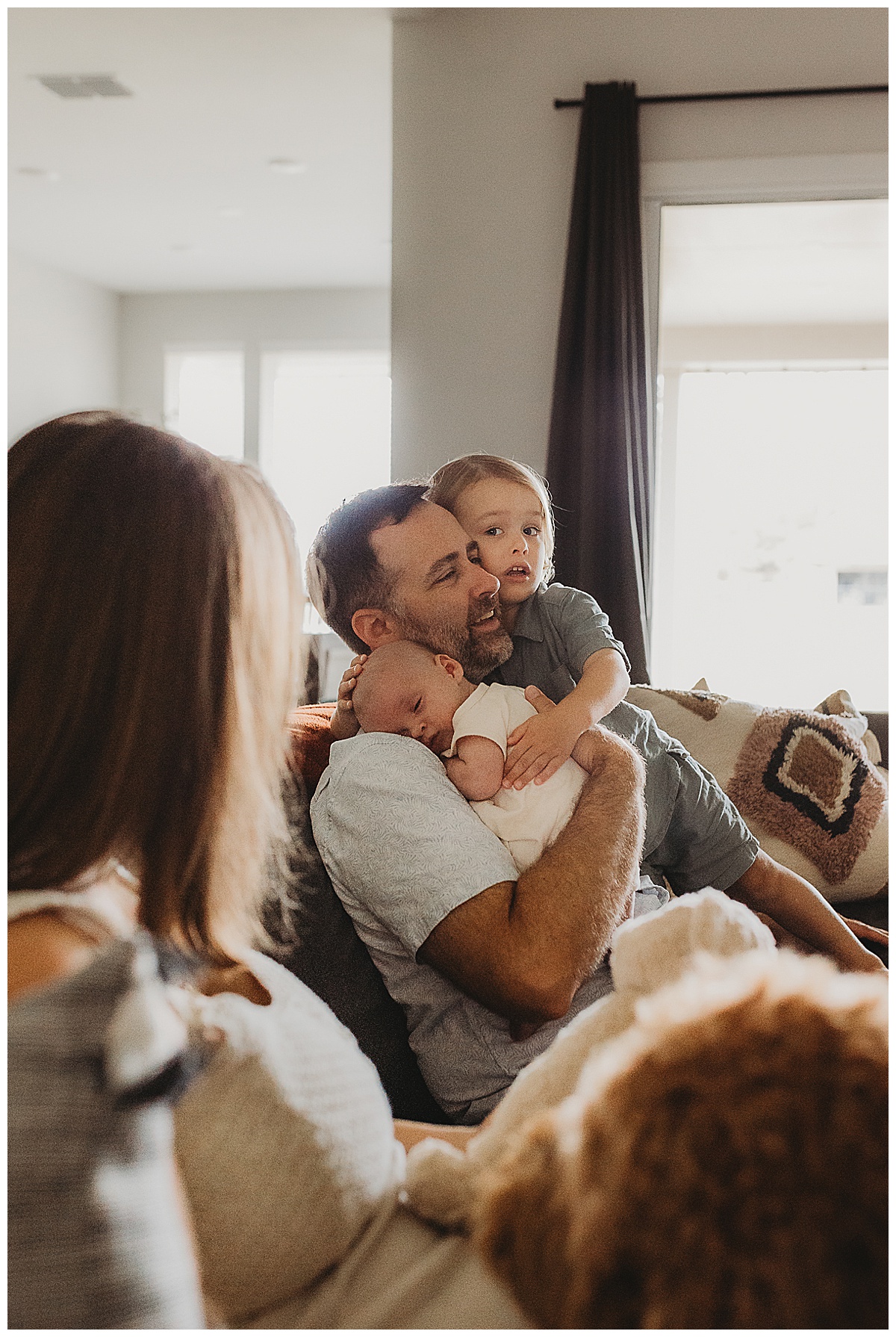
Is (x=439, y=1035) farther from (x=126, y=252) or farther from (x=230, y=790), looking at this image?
(x=126, y=252)

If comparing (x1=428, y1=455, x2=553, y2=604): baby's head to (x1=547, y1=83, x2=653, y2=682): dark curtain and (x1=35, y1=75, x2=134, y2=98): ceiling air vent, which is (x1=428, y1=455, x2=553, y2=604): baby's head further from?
(x1=35, y1=75, x2=134, y2=98): ceiling air vent

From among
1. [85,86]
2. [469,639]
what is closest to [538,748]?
[469,639]

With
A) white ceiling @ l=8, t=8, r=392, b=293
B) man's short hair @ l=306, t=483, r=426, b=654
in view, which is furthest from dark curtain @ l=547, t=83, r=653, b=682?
man's short hair @ l=306, t=483, r=426, b=654

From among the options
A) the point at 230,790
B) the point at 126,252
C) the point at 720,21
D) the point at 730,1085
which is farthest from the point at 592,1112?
the point at 126,252

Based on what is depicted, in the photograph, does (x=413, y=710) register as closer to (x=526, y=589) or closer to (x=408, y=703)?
(x=408, y=703)

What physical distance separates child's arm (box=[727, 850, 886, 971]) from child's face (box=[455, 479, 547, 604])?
503 mm

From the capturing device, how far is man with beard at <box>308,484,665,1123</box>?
3.10ft

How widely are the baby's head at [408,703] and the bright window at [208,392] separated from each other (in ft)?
20.7

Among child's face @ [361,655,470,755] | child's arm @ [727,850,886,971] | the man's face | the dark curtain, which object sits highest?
the dark curtain

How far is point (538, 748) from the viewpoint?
1.13 metres

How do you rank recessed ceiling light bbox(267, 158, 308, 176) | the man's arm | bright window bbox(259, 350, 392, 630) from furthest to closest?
bright window bbox(259, 350, 392, 630) < recessed ceiling light bbox(267, 158, 308, 176) < the man's arm

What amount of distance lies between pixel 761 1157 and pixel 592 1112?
0.24ft

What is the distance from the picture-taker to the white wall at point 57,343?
618 centimetres

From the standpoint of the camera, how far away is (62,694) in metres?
0.55
